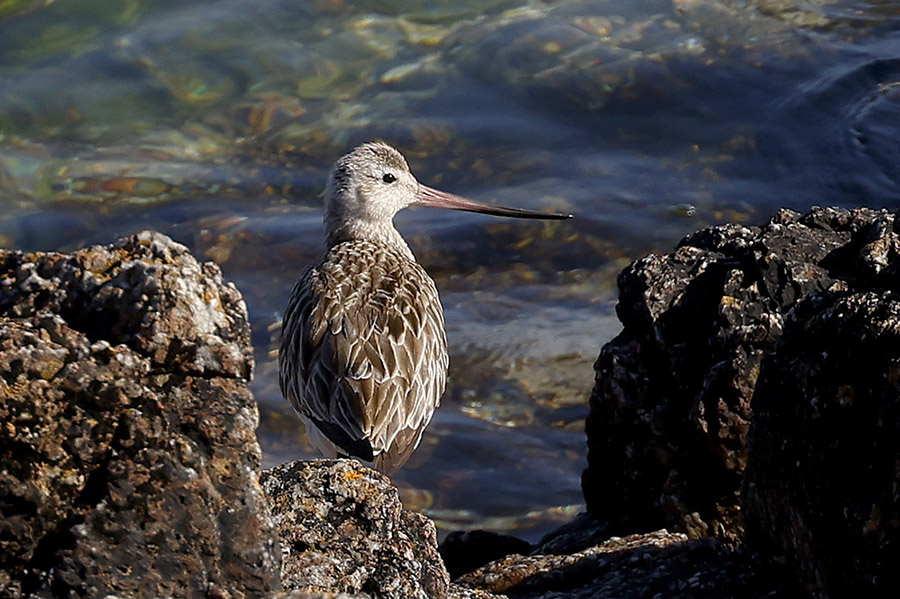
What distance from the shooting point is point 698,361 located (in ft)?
15.5

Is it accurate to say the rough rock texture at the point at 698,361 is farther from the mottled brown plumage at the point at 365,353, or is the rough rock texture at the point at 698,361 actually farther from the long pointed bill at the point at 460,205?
the long pointed bill at the point at 460,205

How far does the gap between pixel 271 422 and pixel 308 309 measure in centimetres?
156

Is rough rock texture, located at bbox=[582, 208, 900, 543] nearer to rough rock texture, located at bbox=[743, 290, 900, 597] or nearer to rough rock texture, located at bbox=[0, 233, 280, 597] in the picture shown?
rough rock texture, located at bbox=[743, 290, 900, 597]

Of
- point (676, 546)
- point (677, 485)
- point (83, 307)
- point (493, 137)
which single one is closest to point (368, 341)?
point (677, 485)

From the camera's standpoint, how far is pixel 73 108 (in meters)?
11.3

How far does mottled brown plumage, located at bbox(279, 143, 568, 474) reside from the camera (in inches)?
222

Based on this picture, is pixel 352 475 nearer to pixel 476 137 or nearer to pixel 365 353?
pixel 365 353

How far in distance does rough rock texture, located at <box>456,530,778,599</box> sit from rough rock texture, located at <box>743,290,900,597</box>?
0.48 feet

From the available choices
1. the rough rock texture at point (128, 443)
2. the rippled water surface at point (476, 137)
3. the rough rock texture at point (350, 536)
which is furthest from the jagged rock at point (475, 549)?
the rough rock texture at point (128, 443)

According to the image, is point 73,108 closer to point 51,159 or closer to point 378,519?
point 51,159

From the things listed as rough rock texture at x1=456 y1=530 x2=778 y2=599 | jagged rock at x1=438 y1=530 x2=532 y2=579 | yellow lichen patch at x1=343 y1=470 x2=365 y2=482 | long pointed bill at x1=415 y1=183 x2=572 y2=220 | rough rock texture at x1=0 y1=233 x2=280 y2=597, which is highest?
long pointed bill at x1=415 y1=183 x2=572 y2=220

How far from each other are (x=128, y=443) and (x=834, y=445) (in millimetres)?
1742

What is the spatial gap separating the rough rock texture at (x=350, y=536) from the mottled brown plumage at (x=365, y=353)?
234 cm

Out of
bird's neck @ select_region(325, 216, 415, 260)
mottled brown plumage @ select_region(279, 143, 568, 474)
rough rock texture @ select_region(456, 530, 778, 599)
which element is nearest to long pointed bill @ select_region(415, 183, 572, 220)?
bird's neck @ select_region(325, 216, 415, 260)
